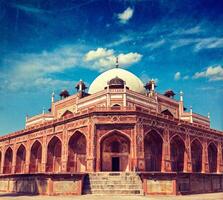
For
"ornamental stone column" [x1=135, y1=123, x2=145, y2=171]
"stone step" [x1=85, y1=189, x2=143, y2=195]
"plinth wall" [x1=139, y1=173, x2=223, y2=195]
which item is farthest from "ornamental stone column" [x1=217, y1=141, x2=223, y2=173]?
"stone step" [x1=85, y1=189, x2=143, y2=195]

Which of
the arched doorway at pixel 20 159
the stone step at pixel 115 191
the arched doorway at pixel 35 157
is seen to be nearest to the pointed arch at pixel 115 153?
the stone step at pixel 115 191

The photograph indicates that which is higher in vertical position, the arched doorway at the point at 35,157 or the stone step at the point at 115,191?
the arched doorway at the point at 35,157

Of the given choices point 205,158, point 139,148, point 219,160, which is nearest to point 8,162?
point 139,148

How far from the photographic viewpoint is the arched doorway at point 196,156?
110 feet

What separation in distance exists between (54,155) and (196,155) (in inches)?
652

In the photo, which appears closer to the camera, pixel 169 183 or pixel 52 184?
pixel 52 184

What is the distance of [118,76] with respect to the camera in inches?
1539

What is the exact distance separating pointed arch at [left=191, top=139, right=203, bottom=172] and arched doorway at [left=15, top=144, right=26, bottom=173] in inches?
821

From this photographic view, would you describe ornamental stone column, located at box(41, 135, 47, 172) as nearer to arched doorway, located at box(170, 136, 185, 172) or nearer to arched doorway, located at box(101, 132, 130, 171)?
arched doorway, located at box(101, 132, 130, 171)

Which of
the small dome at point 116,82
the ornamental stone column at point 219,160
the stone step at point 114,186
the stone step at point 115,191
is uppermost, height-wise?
the small dome at point 116,82

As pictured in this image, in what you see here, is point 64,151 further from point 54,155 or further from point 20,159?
point 20,159

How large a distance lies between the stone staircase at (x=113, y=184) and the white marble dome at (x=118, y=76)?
1780 centimetres

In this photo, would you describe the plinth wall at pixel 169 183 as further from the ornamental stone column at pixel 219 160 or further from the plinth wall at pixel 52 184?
the ornamental stone column at pixel 219 160

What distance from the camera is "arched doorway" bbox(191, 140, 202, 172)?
3356cm
